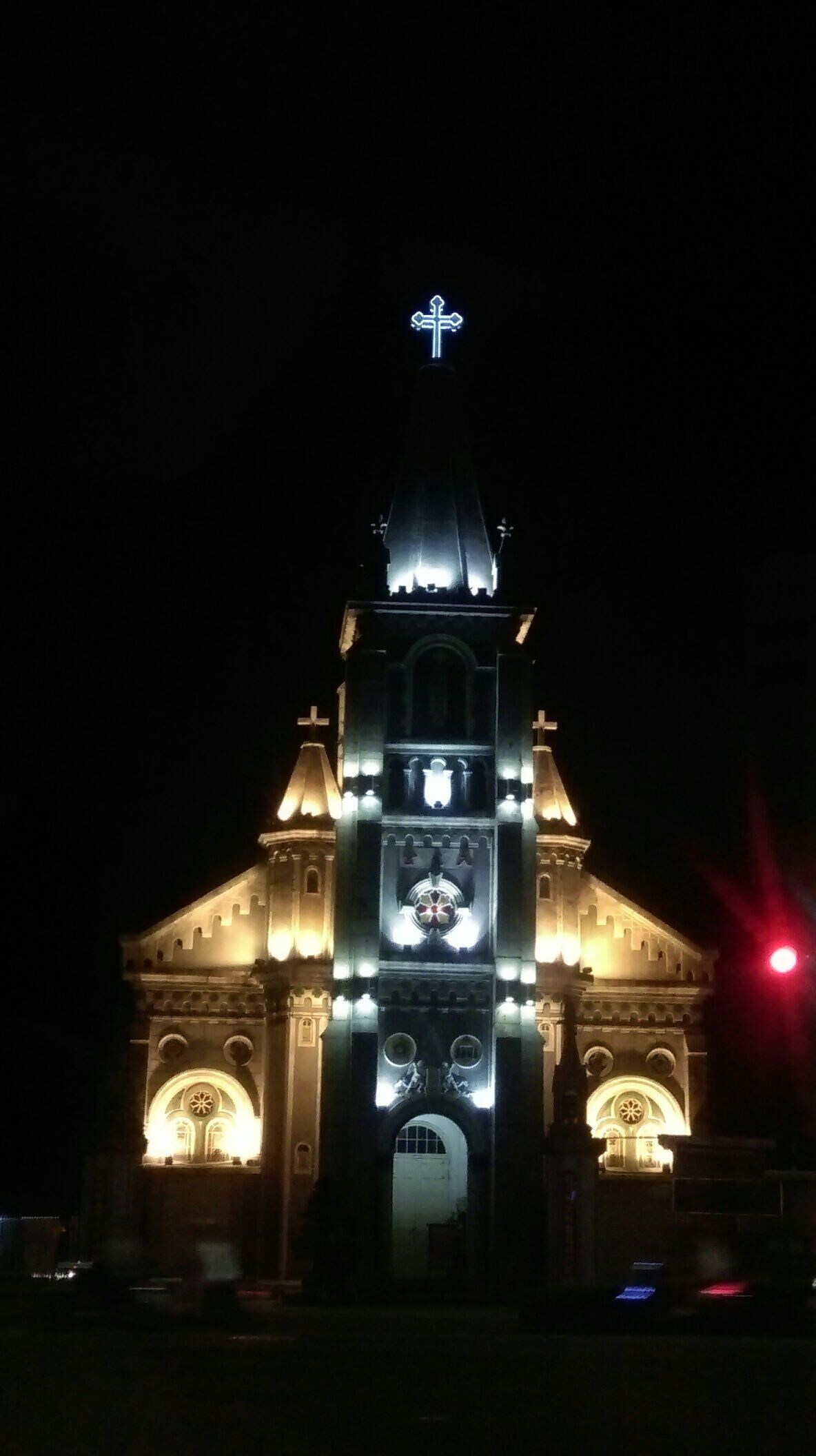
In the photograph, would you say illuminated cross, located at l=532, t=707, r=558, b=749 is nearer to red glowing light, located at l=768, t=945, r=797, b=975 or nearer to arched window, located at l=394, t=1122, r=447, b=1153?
arched window, located at l=394, t=1122, r=447, b=1153

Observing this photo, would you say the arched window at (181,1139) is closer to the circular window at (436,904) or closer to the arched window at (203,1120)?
the arched window at (203,1120)

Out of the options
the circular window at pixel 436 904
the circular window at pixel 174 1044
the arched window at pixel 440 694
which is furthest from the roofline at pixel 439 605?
the circular window at pixel 174 1044

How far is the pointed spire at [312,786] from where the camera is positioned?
7000cm

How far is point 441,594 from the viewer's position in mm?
66562

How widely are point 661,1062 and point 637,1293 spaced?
30668 millimetres

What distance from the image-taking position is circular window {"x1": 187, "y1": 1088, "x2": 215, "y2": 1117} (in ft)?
223

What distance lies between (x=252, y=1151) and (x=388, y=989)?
8581 mm

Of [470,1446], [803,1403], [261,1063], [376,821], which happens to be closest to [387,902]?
[376,821]

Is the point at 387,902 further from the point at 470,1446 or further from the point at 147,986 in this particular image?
the point at 470,1446

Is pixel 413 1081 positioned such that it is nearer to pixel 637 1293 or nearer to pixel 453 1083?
pixel 453 1083

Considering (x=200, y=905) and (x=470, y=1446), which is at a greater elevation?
(x=200, y=905)

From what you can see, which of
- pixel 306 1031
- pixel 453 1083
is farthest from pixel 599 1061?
pixel 306 1031

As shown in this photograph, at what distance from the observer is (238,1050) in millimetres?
68562

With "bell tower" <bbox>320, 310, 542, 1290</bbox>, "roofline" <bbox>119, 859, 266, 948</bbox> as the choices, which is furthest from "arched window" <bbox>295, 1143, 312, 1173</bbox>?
"roofline" <bbox>119, 859, 266, 948</bbox>
